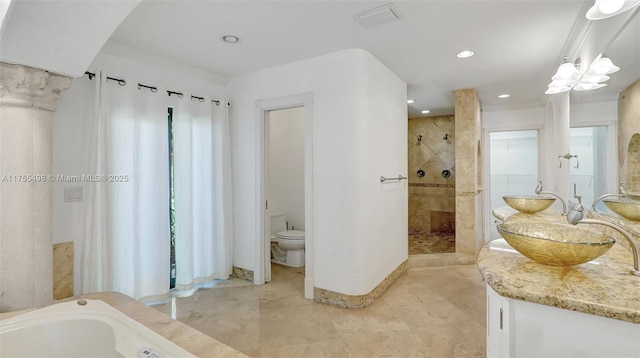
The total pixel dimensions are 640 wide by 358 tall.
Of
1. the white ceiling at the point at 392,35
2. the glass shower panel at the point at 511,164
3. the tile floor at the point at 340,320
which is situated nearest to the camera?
the white ceiling at the point at 392,35

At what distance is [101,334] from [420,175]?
5581 mm

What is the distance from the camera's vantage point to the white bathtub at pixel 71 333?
54.7 inches

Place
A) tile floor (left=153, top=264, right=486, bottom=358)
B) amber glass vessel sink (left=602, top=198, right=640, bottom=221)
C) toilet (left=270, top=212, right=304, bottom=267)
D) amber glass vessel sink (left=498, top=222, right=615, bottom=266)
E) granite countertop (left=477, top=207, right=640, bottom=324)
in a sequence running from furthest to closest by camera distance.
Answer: toilet (left=270, top=212, right=304, bottom=267) → tile floor (left=153, top=264, right=486, bottom=358) → amber glass vessel sink (left=602, top=198, right=640, bottom=221) → amber glass vessel sink (left=498, top=222, right=615, bottom=266) → granite countertop (left=477, top=207, right=640, bottom=324)

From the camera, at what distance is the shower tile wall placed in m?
5.76

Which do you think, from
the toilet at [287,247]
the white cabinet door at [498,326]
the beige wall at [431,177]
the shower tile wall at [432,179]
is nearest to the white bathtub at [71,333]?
the white cabinet door at [498,326]

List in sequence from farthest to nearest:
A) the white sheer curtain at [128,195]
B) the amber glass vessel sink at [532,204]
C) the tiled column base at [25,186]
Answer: the white sheer curtain at [128,195] → the amber glass vessel sink at [532,204] → the tiled column base at [25,186]

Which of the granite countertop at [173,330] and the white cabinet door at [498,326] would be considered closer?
the white cabinet door at [498,326]

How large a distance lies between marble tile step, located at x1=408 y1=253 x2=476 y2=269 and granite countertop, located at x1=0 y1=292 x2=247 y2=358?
2.98 m

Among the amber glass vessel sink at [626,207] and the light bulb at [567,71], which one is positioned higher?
the light bulb at [567,71]

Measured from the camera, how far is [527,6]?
1994 millimetres

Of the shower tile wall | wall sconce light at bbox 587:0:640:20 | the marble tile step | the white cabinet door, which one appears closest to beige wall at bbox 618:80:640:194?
→ wall sconce light at bbox 587:0:640:20

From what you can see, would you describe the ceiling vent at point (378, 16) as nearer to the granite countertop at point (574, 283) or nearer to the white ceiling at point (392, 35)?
the white ceiling at point (392, 35)

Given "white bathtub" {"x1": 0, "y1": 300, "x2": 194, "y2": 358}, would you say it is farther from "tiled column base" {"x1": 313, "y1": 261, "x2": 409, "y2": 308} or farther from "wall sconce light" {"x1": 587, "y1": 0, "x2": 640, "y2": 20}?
"wall sconce light" {"x1": 587, "y1": 0, "x2": 640, "y2": 20}

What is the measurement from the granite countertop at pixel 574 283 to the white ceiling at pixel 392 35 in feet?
2.92
